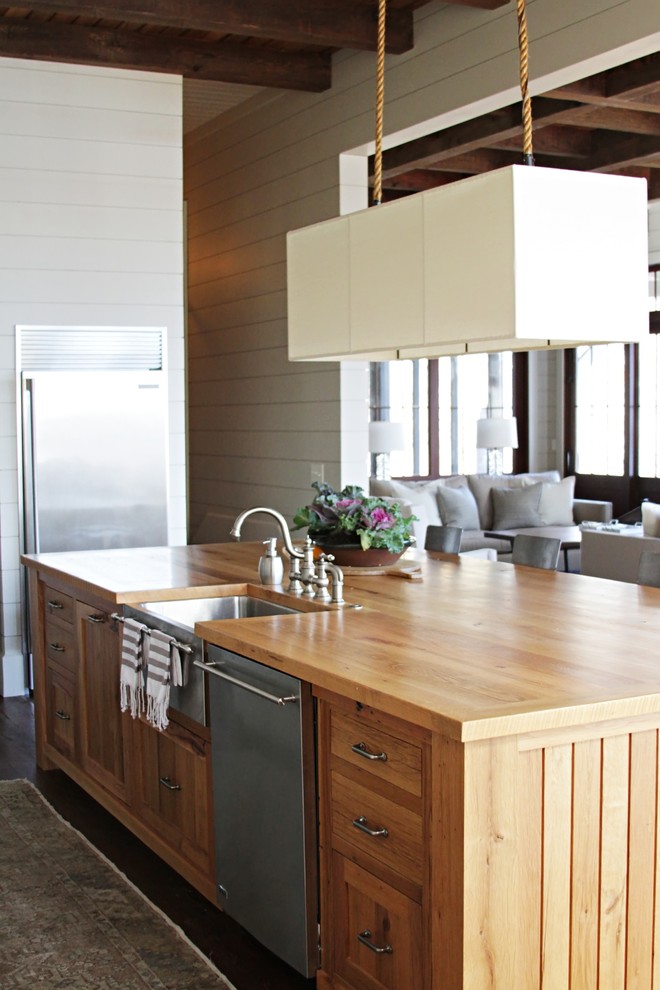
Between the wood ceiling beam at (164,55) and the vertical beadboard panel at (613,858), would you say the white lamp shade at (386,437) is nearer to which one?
the wood ceiling beam at (164,55)

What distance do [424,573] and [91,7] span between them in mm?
3094

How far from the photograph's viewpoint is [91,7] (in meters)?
5.33

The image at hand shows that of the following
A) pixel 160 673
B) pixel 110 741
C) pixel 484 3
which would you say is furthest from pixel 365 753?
pixel 484 3

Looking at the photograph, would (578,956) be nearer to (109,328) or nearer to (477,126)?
(109,328)

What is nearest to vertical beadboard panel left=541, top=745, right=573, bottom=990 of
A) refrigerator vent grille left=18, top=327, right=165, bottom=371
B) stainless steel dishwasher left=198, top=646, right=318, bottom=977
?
stainless steel dishwasher left=198, top=646, right=318, bottom=977

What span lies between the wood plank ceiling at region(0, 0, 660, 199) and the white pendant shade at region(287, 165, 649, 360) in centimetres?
241

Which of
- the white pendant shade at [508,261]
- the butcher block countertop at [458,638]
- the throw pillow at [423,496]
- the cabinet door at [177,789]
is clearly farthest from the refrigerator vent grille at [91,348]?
the throw pillow at [423,496]

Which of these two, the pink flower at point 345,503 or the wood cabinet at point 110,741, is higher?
the pink flower at point 345,503

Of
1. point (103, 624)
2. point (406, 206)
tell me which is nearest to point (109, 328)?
point (103, 624)

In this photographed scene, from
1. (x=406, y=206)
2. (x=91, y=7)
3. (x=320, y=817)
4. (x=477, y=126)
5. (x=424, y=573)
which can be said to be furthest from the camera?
(x=477, y=126)

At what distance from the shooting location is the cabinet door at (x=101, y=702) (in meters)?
4.06

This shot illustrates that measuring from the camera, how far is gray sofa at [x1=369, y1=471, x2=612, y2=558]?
34.5 feet

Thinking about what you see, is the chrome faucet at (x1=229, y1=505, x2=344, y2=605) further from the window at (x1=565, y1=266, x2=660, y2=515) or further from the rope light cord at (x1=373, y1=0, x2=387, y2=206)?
the window at (x1=565, y1=266, x2=660, y2=515)

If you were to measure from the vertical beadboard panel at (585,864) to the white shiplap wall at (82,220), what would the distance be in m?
4.34
